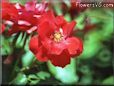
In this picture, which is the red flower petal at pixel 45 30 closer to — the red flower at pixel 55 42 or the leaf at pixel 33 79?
the red flower at pixel 55 42

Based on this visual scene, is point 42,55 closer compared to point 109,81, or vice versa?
point 42,55

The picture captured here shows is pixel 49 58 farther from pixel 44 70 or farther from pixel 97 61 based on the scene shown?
pixel 97 61

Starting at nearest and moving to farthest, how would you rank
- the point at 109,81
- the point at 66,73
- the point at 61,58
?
the point at 61,58
the point at 66,73
the point at 109,81

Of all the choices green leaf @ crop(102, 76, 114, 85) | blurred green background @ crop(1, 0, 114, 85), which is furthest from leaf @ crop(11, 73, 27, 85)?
green leaf @ crop(102, 76, 114, 85)

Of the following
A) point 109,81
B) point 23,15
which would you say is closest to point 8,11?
point 23,15

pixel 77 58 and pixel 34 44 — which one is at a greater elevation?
pixel 34 44

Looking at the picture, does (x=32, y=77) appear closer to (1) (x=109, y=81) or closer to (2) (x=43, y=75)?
(2) (x=43, y=75)

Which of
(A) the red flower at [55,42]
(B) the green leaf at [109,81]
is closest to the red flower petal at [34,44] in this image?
(A) the red flower at [55,42]
